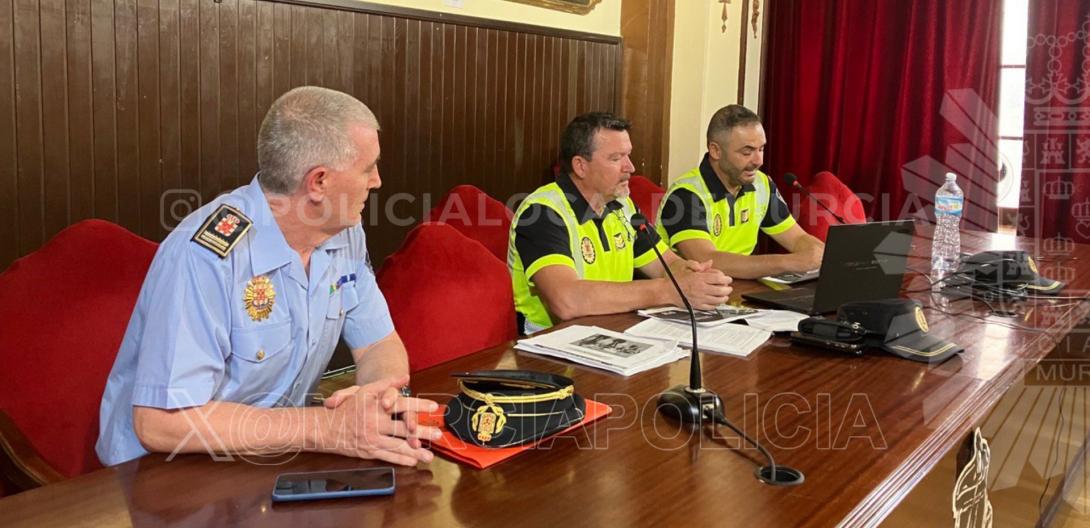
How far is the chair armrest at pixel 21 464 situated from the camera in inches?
53.6

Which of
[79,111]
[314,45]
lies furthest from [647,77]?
[79,111]

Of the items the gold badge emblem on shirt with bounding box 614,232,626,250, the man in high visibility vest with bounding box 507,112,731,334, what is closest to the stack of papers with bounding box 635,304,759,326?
the man in high visibility vest with bounding box 507,112,731,334

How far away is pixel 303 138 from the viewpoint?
150 centimetres

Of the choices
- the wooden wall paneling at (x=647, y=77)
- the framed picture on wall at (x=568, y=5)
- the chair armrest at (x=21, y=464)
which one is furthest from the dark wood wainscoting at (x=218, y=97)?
the chair armrest at (x=21, y=464)

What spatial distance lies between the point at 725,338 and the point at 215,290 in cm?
106

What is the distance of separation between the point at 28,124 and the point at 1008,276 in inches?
113

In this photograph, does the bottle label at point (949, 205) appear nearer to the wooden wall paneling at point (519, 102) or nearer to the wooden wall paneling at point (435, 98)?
the wooden wall paneling at point (519, 102)

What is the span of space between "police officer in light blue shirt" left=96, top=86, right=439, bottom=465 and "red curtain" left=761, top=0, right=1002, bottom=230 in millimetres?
3975

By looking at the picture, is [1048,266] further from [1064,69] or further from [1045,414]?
[1064,69]

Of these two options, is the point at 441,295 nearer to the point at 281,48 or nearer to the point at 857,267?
the point at 857,267

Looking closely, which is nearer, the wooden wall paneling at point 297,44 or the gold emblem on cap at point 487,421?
the gold emblem on cap at point 487,421

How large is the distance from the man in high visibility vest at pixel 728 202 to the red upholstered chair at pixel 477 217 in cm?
67

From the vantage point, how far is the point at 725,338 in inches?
76.8

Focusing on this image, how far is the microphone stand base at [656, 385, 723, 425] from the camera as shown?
1407 mm
